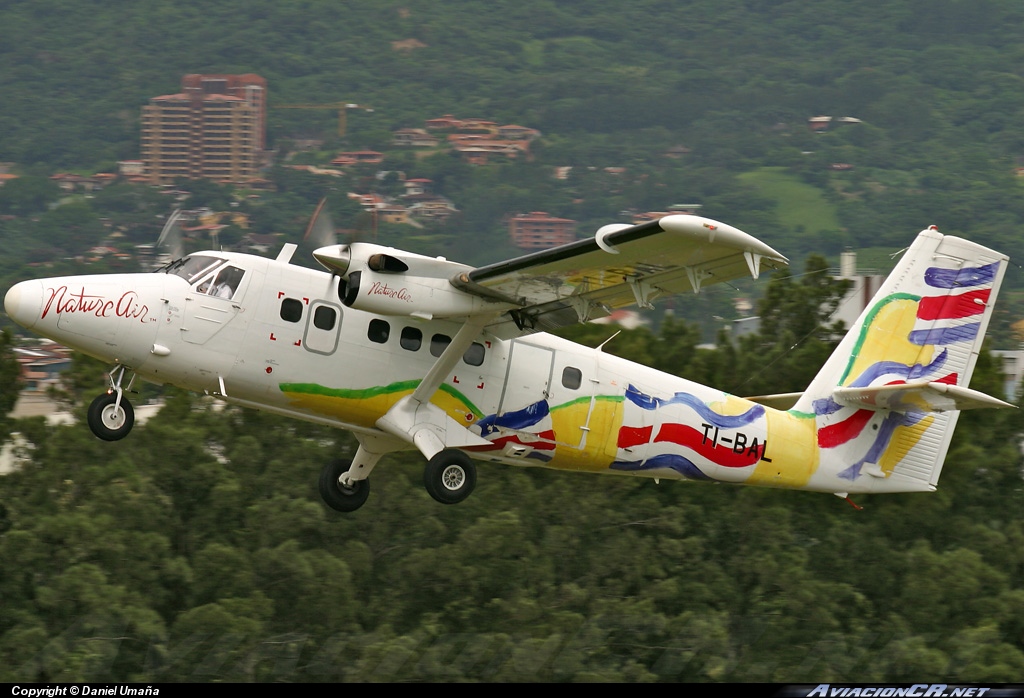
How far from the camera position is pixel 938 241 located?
17.7m

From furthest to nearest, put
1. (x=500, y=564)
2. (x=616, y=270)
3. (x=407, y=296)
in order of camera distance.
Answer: (x=500, y=564)
(x=407, y=296)
(x=616, y=270)

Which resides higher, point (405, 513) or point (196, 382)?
point (196, 382)

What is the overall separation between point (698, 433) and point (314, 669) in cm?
1043

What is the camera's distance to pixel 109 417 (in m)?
13.8

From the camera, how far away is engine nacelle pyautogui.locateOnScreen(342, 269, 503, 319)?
522 inches

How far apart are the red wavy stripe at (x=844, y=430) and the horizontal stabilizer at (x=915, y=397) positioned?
14 centimetres

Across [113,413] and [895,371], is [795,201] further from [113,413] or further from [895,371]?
[113,413]

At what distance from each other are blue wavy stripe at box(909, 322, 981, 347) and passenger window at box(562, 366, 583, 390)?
5.02 meters

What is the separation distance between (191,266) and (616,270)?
→ 4.72 meters

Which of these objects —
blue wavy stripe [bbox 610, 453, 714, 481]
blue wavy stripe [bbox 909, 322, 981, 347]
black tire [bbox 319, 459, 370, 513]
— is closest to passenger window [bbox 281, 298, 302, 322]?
black tire [bbox 319, 459, 370, 513]

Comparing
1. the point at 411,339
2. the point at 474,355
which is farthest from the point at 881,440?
the point at 411,339

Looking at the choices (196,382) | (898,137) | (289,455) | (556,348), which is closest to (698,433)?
(556,348)

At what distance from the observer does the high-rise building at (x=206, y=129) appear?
113 meters
